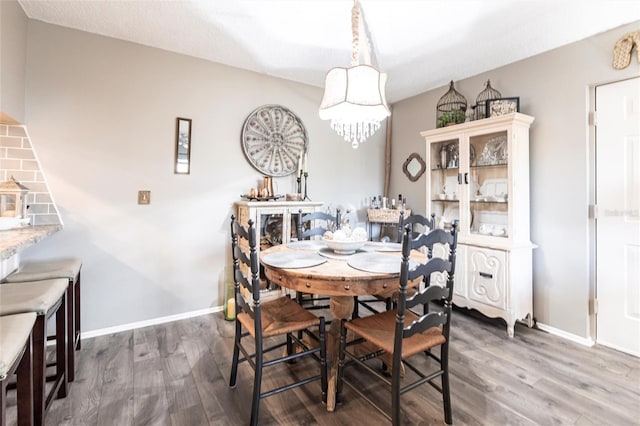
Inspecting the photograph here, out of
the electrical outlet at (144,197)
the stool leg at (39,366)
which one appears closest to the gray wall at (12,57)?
the electrical outlet at (144,197)

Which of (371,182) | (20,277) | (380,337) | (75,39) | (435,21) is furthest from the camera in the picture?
(371,182)

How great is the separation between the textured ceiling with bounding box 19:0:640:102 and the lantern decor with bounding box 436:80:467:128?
359 mm

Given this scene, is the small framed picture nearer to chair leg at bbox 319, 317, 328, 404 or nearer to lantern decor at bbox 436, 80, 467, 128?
lantern decor at bbox 436, 80, 467, 128

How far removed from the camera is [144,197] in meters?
2.71

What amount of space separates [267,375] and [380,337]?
Answer: 898 mm

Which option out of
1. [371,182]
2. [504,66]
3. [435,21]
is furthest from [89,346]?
[504,66]

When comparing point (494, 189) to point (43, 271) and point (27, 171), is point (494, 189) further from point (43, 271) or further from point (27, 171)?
point (27, 171)

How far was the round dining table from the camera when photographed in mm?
1592

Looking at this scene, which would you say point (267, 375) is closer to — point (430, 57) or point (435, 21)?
point (435, 21)

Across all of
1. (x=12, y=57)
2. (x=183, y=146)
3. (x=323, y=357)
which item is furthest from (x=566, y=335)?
(x=12, y=57)

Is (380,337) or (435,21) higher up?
(435,21)

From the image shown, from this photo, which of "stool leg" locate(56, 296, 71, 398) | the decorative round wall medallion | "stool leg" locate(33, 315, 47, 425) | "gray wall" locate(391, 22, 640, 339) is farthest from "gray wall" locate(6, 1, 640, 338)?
"stool leg" locate(33, 315, 47, 425)

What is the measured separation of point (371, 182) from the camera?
13.5 feet

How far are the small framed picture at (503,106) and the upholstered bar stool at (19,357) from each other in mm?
3485
